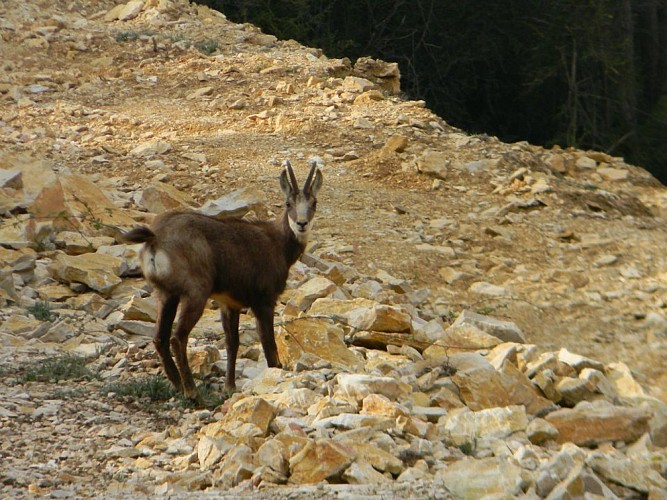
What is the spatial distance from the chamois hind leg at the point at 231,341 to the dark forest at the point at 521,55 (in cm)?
1415

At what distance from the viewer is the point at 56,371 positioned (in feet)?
24.1

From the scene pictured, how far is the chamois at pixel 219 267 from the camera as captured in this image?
700 cm

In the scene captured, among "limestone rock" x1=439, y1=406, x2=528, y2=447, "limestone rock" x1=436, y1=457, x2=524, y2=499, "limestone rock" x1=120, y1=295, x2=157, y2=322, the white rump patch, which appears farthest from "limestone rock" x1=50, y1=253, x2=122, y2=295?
"limestone rock" x1=436, y1=457, x2=524, y2=499

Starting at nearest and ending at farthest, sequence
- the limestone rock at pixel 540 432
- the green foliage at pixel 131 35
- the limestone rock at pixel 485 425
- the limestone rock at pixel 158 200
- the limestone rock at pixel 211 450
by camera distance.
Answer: the limestone rock at pixel 211 450 → the limestone rock at pixel 485 425 → the limestone rock at pixel 540 432 → the limestone rock at pixel 158 200 → the green foliage at pixel 131 35

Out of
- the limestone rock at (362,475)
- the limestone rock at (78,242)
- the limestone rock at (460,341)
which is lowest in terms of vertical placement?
the limestone rock at (78,242)

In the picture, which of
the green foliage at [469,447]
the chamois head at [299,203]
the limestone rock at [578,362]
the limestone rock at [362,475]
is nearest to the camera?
the limestone rock at [362,475]

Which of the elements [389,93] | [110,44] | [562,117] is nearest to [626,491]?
[389,93]

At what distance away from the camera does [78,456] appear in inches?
234

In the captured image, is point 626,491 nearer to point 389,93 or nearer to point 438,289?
point 438,289

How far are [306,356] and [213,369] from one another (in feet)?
2.32

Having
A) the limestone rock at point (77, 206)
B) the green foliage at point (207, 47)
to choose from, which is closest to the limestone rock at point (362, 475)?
the limestone rock at point (77, 206)

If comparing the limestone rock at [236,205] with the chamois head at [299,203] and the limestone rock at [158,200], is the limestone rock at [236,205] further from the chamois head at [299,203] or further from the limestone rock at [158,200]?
the chamois head at [299,203]

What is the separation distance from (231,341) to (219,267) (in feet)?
1.76

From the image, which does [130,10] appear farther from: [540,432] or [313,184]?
[540,432]
